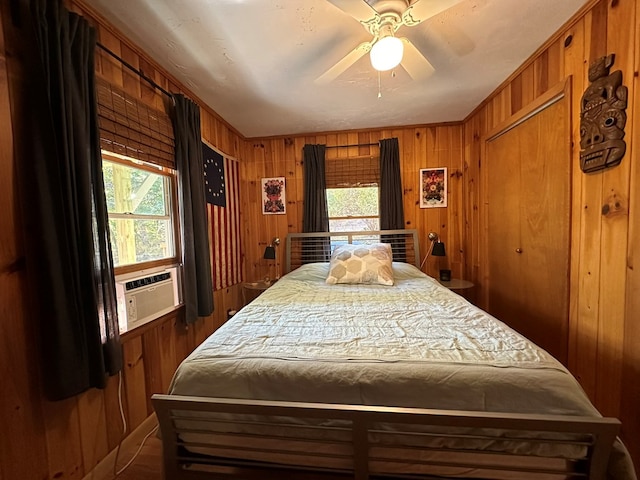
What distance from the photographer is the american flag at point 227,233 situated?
8.87 feet

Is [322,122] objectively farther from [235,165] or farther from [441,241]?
[441,241]

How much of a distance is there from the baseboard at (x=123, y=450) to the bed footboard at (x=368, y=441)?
670 mm

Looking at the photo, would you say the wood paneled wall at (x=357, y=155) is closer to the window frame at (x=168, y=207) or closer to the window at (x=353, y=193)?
the window at (x=353, y=193)

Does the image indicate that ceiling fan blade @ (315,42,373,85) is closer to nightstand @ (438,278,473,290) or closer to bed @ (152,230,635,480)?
bed @ (152,230,635,480)

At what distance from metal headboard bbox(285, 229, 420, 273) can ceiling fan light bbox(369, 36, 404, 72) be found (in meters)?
1.95

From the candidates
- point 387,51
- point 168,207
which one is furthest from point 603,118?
point 168,207

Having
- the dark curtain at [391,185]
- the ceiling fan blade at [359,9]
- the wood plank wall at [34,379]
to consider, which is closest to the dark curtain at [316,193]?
the dark curtain at [391,185]

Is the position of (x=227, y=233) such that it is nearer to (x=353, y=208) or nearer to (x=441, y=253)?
(x=353, y=208)

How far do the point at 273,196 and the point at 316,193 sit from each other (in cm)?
55

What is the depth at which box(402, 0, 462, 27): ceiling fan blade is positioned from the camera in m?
1.16

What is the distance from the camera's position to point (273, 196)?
340cm

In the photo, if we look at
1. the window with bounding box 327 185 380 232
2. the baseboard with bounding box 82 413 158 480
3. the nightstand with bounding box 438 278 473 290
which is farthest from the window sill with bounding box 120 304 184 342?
the nightstand with bounding box 438 278 473 290

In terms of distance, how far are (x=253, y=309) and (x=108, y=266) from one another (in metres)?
0.77

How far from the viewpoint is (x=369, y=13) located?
1.26 metres
